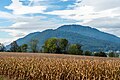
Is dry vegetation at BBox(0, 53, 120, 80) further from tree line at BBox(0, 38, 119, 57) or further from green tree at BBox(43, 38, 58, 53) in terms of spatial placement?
green tree at BBox(43, 38, 58, 53)

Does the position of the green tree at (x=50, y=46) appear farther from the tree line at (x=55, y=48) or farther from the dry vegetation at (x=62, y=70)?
the dry vegetation at (x=62, y=70)

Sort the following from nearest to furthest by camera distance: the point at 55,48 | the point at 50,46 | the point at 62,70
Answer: the point at 62,70 < the point at 55,48 < the point at 50,46

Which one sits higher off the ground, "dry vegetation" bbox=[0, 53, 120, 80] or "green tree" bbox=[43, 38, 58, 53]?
"green tree" bbox=[43, 38, 58, 53]

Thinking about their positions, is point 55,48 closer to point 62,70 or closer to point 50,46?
point 50,46

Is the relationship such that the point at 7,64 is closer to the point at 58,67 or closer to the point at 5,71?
the point at 5,71

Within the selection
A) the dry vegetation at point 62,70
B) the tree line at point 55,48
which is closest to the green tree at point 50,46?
the tree line at point 55,48

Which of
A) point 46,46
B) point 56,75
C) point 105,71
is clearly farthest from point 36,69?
point 46,46

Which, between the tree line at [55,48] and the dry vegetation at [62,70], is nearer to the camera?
the dry vegetation at [62,70]

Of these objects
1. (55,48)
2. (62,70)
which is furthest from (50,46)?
(62,70)

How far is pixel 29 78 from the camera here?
23047 mm

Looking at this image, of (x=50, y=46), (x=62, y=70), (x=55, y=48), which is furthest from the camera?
(x=50, y=46)

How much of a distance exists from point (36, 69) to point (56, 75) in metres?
2.42

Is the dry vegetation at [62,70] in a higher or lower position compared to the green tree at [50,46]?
lower

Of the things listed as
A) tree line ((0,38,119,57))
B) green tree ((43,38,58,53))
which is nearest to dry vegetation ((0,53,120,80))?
tree line ((0,38,119,57))
